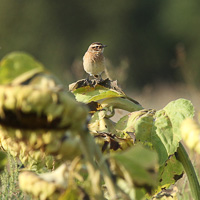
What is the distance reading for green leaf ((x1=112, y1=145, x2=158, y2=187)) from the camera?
643mm

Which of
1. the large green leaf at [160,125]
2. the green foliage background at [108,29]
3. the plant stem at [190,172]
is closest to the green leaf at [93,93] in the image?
the large green leaf at [160,125]

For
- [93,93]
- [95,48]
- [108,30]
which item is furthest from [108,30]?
[93,93]

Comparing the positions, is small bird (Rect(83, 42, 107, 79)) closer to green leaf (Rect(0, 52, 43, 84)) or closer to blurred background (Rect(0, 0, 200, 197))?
green leaf (Rect(0, 52, 43, 84))

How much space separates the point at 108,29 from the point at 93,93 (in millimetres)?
22998

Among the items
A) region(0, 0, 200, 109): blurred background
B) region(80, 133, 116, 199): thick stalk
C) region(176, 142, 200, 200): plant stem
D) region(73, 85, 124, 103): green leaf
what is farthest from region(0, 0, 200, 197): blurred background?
region(80, 133, 116, 199): thick stalk

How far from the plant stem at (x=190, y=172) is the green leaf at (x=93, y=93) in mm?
194

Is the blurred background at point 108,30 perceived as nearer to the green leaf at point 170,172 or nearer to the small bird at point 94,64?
the small bird at point 94,64

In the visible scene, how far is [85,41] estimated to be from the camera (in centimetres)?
2366

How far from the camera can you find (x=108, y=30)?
79.4 ft

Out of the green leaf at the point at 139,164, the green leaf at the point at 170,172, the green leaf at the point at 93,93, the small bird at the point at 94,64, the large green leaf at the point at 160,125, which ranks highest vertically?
the small bird at the point at 94,64

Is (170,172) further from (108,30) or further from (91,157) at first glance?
(108,30)

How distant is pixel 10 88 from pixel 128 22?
2463 centimetres

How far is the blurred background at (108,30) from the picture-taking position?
22938 millimetres

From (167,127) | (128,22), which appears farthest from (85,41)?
(167,127)
